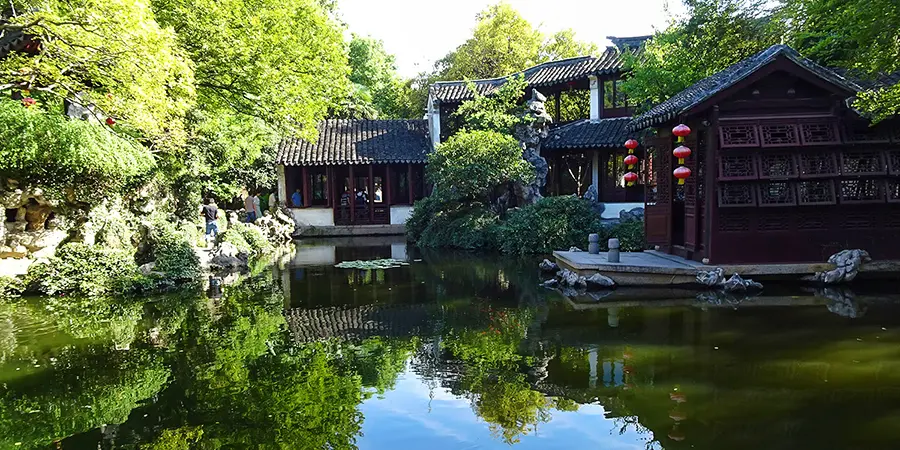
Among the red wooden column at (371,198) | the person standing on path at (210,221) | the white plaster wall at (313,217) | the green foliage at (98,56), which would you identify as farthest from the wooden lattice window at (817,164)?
the white plaster wall at (313,217)

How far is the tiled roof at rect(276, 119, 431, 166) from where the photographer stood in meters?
21.2

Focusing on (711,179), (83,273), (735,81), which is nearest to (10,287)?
(83,273)

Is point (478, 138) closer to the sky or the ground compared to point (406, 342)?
closer to the sky

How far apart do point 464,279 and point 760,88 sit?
6050 millimetres

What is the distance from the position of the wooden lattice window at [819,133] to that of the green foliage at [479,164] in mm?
7967

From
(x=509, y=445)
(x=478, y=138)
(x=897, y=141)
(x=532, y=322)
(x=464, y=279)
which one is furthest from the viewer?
(x=478, y=138)

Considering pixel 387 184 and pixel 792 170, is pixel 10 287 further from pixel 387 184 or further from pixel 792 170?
pixel 387 184

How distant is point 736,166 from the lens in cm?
964

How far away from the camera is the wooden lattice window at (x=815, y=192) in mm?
9570

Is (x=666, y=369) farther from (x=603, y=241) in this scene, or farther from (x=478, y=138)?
(x=478, y=138)

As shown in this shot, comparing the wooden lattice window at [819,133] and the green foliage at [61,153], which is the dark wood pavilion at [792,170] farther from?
the green foliage at [61,153]

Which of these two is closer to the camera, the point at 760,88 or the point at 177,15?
the point at 760,88

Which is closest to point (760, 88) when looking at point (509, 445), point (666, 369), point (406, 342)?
point (666, 369)

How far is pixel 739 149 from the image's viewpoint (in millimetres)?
9578
